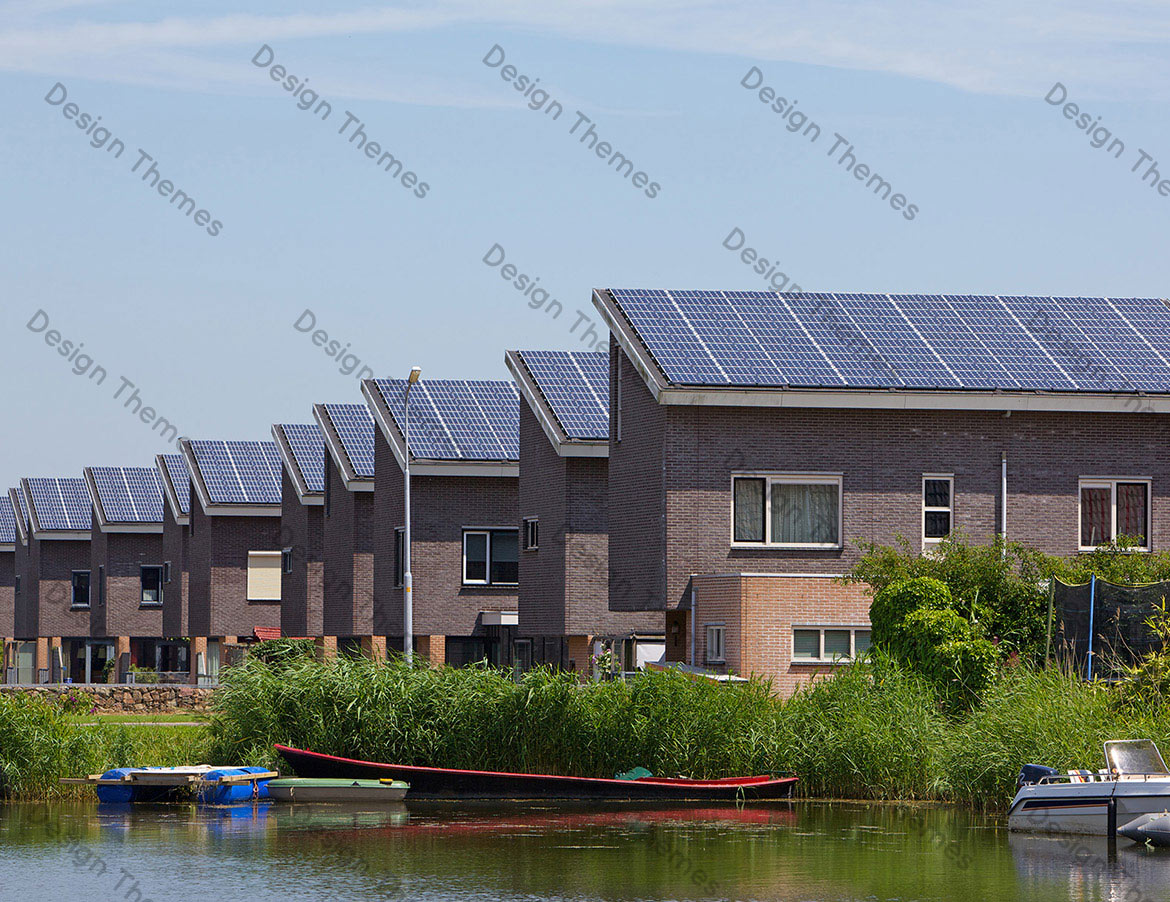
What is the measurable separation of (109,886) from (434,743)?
10.6m

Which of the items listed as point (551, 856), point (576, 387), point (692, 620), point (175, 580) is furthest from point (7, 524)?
point (551, 856)

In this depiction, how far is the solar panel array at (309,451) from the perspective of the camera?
60.8 meters

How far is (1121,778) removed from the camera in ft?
78.9

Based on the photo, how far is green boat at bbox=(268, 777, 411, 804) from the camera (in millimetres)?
29500

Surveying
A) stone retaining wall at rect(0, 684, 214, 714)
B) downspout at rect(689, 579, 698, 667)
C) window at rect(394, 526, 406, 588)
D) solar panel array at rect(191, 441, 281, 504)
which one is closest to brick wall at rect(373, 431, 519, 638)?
window at rect(394, 526, 406, 588)

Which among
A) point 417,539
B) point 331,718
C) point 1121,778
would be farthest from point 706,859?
point 417,539

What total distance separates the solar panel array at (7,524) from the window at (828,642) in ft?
221

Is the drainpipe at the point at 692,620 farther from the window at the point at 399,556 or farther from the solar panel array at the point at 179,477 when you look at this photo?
the solar panel array at the point at 179,477

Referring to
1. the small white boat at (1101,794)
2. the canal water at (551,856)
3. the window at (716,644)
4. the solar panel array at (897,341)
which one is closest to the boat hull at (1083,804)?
the small white boat at (1101,794)

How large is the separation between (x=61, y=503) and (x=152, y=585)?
33.1 ft

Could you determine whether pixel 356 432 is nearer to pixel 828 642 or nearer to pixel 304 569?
pixel 304 569

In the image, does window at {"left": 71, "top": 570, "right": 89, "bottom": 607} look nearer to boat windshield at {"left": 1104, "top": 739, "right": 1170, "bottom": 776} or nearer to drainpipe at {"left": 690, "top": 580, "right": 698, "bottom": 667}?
drainpipe at {"left": 690, "top": 580, "right": 698, "bottom": 667}

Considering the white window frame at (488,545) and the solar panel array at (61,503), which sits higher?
the solar panel array at (61,503)

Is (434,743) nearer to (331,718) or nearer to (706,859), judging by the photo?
(331,718)
